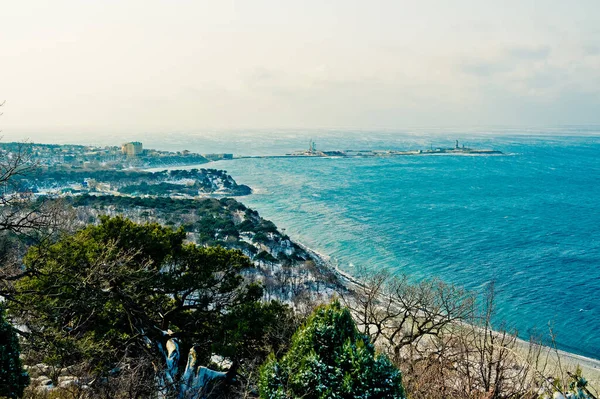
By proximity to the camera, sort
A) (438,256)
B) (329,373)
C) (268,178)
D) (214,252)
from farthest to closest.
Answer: (268,178) < (438,256) < (214,252) < (329,373)

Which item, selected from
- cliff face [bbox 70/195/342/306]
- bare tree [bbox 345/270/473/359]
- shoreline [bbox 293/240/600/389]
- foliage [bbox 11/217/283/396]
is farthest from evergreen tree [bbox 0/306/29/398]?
cliff face [bbox 70/195/342/306]

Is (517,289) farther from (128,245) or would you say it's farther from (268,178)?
(268,178)

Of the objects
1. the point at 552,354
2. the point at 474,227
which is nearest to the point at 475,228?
the point at 474,227

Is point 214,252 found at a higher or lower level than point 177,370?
higher

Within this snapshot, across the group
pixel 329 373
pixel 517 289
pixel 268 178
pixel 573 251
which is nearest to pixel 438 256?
pixel 517 289

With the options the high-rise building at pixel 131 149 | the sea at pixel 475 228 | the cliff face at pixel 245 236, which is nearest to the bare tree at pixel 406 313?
the cliff face at pixel 245 236

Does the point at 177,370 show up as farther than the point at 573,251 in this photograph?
No

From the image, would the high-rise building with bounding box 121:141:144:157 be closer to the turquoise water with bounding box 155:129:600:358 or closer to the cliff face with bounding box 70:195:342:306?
the turquoise water with bounding box 155:129:600:358

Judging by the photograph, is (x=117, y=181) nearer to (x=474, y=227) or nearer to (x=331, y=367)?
(x=474, y=227)
